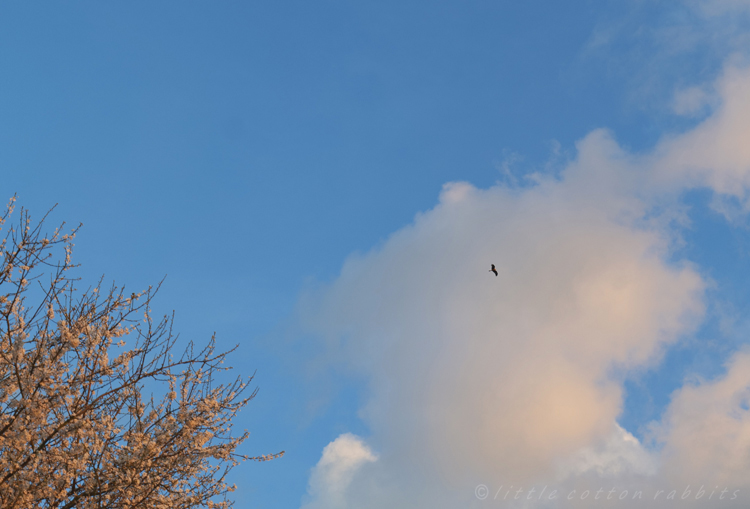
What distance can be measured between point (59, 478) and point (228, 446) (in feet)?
11.0

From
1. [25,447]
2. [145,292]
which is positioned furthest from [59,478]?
[145,292]

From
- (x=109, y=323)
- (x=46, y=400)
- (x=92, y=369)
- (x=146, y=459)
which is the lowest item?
(x=146, y=459)

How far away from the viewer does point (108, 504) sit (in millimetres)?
9867

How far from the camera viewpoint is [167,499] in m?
10.4

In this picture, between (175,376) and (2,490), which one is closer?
(2,490)

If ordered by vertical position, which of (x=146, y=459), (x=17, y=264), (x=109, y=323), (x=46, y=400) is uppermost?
(x=17, y=264)

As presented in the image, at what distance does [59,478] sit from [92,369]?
1.89m

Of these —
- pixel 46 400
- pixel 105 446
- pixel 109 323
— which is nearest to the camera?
pixel 46 400

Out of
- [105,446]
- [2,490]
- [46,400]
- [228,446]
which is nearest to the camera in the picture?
[2,490]

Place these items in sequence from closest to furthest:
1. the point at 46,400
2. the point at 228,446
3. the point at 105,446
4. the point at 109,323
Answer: the point at 46,400 < the point at 105,446 < the point at 109,323 < the point at 228,446

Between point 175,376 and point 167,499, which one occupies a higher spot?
point 175,376

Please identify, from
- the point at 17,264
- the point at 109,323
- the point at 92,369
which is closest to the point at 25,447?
the point at 92,369

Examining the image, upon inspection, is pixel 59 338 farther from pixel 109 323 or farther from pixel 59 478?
pixel 59 478

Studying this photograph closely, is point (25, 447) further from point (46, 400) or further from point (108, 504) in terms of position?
point (108, 504)
